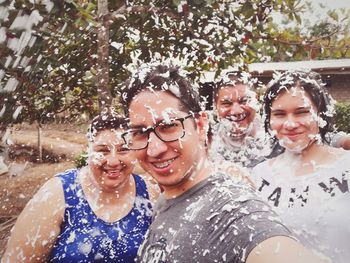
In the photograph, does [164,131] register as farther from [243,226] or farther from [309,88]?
[309,88]

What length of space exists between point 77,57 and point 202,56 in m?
1.29

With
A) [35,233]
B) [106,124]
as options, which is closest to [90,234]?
[35,233]

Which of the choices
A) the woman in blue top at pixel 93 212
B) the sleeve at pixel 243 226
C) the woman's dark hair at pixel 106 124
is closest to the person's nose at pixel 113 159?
the woman in blue top at pixel 93 212

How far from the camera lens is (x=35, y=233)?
212 cm

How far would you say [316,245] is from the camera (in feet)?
6.25

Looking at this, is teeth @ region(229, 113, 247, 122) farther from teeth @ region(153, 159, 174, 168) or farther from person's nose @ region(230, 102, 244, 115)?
teeth @ region(153, 159, 174, 168)

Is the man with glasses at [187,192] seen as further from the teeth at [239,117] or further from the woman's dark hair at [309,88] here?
the teeth at [239,117]

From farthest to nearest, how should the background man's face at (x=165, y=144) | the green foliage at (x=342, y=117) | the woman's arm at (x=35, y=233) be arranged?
1. the green foliage at (x=342, y=117)
2. the woman's arm at (x=35, y=233)
3. the background man's face at (x=165, y=144)

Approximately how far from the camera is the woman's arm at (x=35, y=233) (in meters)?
2.12

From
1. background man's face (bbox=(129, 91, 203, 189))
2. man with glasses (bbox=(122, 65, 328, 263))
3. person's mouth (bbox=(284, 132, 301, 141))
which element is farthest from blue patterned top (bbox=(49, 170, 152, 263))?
person's mouth (bbox=(284, 132, 301, 141))

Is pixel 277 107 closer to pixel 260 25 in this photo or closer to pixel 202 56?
pixel 260 25

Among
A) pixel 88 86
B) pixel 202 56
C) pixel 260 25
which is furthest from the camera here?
pixel 88 86

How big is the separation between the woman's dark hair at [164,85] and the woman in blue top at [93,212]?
0.82 meters

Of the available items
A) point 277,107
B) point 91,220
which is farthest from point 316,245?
Result: point 91,220
